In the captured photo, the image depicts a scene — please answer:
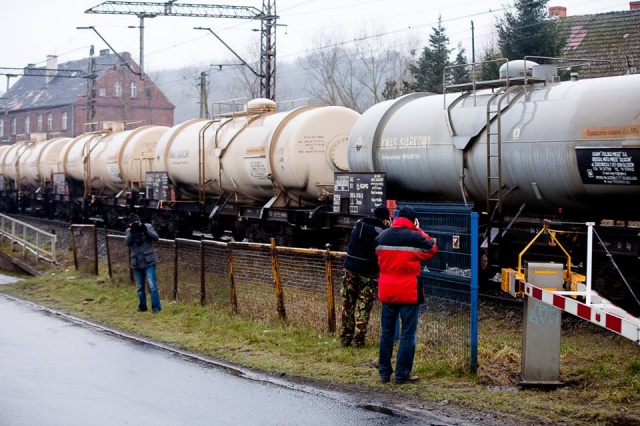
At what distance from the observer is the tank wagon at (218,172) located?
61.8 feet

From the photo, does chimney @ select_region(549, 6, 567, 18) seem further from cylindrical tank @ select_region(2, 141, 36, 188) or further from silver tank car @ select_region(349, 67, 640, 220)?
silver tank car @ select_region(349, 67, 640, 220)

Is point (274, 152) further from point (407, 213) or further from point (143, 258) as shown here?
point (407, 213)

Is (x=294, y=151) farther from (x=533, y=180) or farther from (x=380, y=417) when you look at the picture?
(x=380, y=417)

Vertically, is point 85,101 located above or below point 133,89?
below

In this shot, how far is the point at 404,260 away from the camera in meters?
8.73

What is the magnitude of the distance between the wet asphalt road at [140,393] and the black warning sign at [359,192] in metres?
5.68

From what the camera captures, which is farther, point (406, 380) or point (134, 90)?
point (134, 90)

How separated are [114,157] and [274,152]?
1280 centimetres

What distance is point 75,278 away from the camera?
1952cm

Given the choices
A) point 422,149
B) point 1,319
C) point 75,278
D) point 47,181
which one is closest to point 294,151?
point 422,149

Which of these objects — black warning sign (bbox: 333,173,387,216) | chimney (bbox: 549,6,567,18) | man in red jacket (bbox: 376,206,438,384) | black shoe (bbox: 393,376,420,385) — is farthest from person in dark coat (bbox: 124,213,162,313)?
chimney (bbox: 549,6,567,18)

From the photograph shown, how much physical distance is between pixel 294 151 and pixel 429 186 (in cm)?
475

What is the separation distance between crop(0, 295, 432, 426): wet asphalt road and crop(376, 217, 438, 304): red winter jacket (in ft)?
4.23

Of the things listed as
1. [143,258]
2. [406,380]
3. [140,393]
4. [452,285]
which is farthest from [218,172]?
[406,380]
